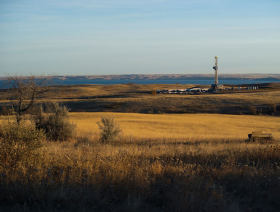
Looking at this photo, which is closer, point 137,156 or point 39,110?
point 137,156

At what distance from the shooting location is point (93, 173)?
5.76m

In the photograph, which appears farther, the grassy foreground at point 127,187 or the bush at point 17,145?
the bush at point 17,145

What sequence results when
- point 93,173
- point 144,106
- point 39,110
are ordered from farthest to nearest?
1. point 144,106
2. point 39,110
3. point 93,173

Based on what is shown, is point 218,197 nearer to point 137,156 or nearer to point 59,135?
point 137,156

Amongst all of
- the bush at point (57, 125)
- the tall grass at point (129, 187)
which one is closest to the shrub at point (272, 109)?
the bush at point (57, 125)

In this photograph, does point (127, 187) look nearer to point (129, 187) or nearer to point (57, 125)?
point (129, 187)

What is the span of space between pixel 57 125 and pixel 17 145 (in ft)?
33.2

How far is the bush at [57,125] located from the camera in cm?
1603

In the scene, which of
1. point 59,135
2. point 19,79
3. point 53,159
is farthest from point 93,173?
point 19,79

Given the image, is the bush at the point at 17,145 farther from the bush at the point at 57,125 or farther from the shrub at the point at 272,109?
the shrub at the point at 272,109

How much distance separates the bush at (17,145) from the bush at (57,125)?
8.95 m

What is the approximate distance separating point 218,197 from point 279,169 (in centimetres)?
256

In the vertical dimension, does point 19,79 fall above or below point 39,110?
above

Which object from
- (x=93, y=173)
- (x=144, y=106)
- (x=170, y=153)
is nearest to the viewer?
(x=93, y=173)
